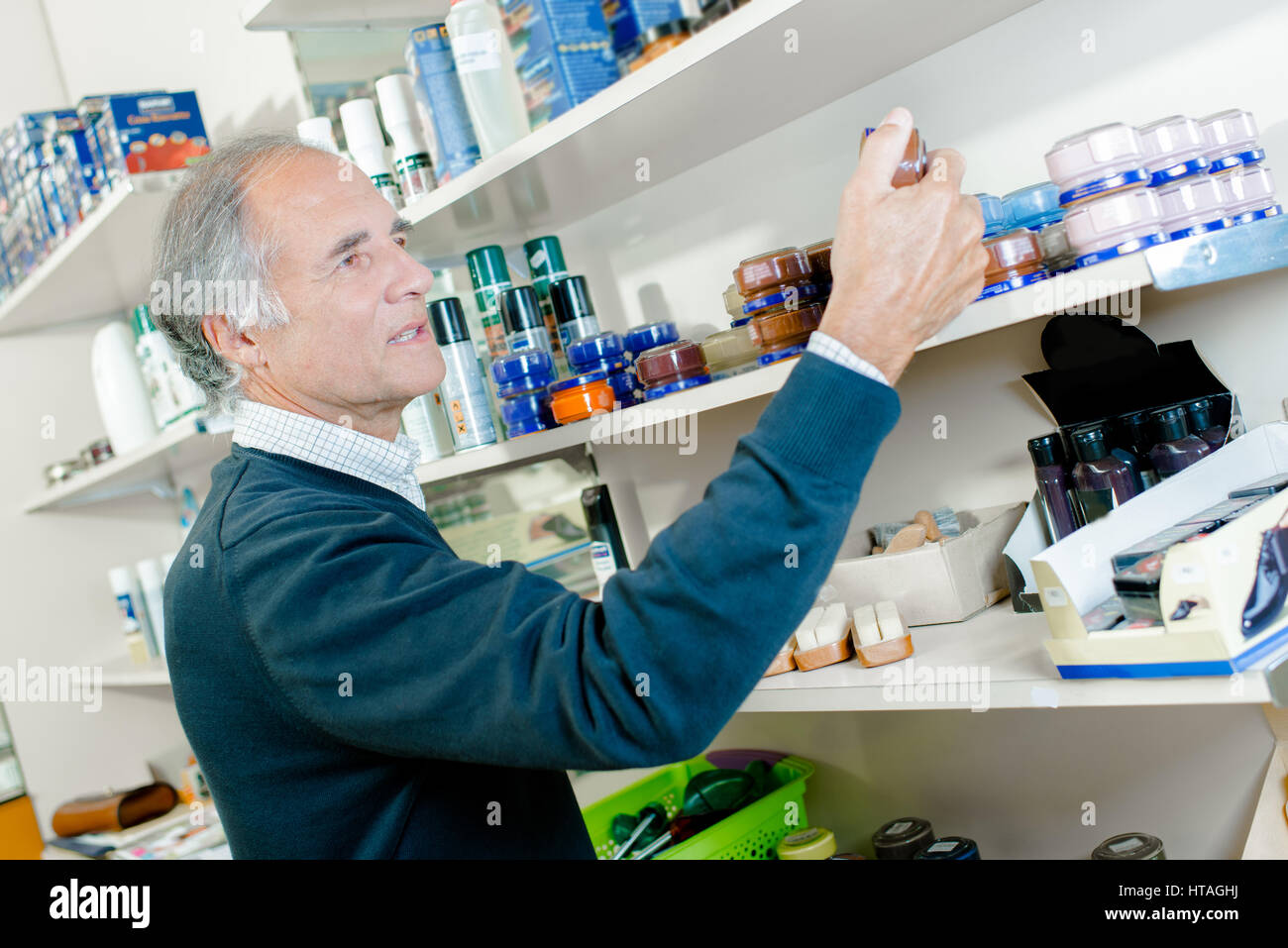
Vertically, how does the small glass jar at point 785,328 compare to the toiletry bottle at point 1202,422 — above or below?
above

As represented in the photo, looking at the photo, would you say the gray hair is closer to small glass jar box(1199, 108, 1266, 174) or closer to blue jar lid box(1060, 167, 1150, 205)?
blue jar lid box(1060, 167, 1150, 205)

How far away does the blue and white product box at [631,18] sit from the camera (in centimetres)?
116

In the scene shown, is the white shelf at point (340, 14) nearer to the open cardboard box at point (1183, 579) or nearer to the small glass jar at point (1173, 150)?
the small glass jar at point (1173, 150)

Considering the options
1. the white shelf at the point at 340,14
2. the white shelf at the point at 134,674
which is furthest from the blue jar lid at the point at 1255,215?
the white shelf at the point at 134,674

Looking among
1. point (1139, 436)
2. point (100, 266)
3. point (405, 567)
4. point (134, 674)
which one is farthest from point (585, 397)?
point (134, 674)

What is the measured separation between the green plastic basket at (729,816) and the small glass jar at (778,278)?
66 centimetres

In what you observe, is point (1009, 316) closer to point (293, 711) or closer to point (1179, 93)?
point (1179, 93)

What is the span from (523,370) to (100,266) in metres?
1.35

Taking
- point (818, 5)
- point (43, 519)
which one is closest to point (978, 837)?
point (818, 5)

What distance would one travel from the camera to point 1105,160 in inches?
35.2

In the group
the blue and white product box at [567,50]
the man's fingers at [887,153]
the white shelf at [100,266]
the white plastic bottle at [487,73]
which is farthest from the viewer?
the white shelf at [100,266]

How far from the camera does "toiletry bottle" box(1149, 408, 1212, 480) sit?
38.6 inches

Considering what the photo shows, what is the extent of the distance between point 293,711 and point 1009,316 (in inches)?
27.8

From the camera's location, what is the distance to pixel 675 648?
Result: 741 millimetres
